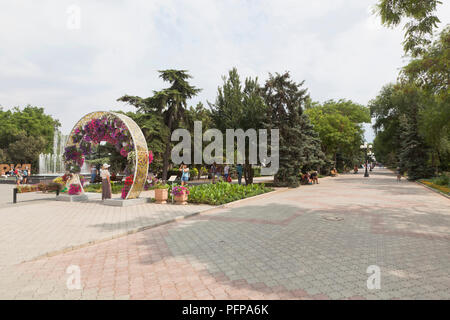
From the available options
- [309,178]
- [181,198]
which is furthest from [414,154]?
[181,198]

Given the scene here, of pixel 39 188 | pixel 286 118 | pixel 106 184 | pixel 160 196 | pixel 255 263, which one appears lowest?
pixel 255 263

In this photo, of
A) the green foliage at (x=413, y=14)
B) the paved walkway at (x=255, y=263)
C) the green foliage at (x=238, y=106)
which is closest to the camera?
the paved walkway at (x=255, y=263)

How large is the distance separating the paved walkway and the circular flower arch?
4946 mm

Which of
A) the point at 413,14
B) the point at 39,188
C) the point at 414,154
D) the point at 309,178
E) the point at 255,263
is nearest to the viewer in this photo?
the point at 255,263

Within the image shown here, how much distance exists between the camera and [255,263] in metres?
4.61

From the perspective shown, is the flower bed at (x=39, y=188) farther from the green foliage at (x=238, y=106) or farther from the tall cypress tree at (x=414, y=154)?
the tall cypress tree at (x=414, y=154)

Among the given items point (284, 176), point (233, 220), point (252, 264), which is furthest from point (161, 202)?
point (284, 176)

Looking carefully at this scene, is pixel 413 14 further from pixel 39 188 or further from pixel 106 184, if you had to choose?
pixel 39 188

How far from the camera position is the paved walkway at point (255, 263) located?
140 inches

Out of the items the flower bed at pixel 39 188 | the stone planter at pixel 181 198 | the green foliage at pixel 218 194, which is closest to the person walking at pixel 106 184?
the stone planter at pixel 181 198

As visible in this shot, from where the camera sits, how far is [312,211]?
9609mm

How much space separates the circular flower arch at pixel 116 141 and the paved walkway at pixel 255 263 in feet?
16.2

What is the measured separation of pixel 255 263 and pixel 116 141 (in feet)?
32.7
